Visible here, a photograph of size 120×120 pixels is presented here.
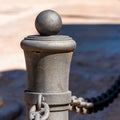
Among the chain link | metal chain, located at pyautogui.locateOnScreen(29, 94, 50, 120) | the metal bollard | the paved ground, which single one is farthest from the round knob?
the paved ground

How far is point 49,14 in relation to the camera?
7.57 feet

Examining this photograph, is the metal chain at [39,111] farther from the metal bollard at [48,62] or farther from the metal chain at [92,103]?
the metal chain at [92,103]

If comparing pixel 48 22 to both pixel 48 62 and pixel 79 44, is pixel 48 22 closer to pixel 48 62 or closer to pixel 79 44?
pixel 48 62

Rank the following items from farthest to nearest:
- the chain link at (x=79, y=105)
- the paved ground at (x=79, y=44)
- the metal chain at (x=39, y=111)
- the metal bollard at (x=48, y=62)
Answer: the paved ground at (x=79, y=44)
the chain link at (x=79, y=105)
the metal bollard at (x=48, y=62)
the metal chain at (x=39, y=111)

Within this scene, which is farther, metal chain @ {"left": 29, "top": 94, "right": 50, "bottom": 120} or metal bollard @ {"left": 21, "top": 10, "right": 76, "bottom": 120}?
metal bollard @ {"left": 21, "top": 10, "right": 76, "bottom": 120}

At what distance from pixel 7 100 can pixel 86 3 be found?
7.90 metres

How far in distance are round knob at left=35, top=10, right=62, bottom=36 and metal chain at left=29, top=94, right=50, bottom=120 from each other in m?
0.29

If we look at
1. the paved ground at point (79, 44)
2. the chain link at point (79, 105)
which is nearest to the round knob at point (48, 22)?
the chain link at point (79, 105)

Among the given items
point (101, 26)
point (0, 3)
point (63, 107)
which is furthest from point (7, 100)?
point (0, 3)

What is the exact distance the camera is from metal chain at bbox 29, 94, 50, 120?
2152 millimetres

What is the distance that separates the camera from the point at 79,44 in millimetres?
8594

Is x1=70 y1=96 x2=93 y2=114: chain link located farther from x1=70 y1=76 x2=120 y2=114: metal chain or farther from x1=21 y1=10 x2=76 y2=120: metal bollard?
x1=21 y1=10 x2=76 y2=120: metal bollard

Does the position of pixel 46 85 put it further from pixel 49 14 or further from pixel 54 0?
pixel 54 0

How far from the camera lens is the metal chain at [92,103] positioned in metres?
2.91
